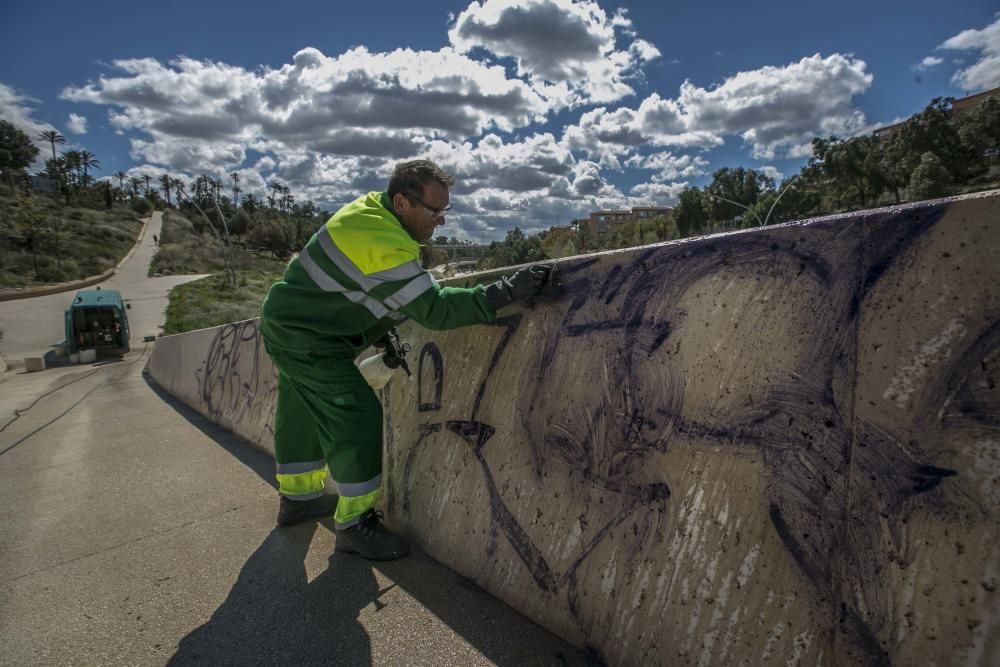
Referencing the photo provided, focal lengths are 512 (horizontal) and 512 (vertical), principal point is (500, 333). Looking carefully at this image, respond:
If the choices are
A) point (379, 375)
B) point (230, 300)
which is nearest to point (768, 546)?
point (379, 375)

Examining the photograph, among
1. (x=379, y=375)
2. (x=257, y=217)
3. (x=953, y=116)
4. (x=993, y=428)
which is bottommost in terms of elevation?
(x=379, y=375)

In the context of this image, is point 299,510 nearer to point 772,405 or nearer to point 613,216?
point 772,405

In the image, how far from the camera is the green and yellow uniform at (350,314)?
2.07 metres

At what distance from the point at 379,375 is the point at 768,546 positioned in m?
1.87

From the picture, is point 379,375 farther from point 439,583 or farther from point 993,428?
point 993,428

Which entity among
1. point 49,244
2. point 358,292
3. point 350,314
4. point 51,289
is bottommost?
point 51,289

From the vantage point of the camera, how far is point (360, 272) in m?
2.14

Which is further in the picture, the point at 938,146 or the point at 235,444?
the point at 938,146

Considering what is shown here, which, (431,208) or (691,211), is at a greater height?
(691,211)

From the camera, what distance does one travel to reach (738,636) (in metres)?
1.26

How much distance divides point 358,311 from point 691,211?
8515cm

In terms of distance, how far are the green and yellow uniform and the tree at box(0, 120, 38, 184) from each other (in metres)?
98.2

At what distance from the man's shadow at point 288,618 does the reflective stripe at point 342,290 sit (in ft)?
3.65

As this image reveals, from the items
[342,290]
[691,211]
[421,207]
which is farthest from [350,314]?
[691,211]
